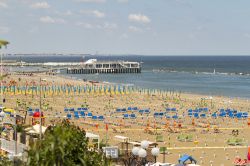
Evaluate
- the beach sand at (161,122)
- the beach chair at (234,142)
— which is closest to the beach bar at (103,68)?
the beach sand at (161,122)

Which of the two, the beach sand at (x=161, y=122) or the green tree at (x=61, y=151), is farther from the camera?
the beach sand at (x=161, y=122)

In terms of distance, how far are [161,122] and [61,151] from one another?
104 ft

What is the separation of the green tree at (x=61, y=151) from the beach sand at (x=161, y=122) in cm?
1396

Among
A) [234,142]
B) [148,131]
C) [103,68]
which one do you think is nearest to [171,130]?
[148,131]

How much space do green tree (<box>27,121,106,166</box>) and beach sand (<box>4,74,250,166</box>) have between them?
13956 mm

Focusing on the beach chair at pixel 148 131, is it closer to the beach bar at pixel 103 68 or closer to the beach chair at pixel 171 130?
the beach chair at pixel 171 130

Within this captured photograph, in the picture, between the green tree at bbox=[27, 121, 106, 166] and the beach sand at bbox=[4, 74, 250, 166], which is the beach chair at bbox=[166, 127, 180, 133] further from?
the green tree at bbox=[27, 121, 106, 166]

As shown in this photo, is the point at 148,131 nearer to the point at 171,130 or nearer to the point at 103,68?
the point at 171,130

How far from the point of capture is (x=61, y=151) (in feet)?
33.6

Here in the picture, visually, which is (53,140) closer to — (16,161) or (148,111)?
(16,161)

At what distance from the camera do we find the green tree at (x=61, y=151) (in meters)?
10.3

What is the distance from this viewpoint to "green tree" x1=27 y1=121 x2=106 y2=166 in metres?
10.3

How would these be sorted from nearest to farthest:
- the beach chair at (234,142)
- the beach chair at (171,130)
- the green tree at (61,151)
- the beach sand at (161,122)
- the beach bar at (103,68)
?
1. the green tree at (61,151)
2. the beach sand at (161,122)
3. the beach chair at (234,142)
4. the beach chair at (171,130)
5. the beach bar at (103,68)

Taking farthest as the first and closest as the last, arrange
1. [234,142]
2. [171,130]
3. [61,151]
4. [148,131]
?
[171,130], [148,131], [234,142], [61,151]
